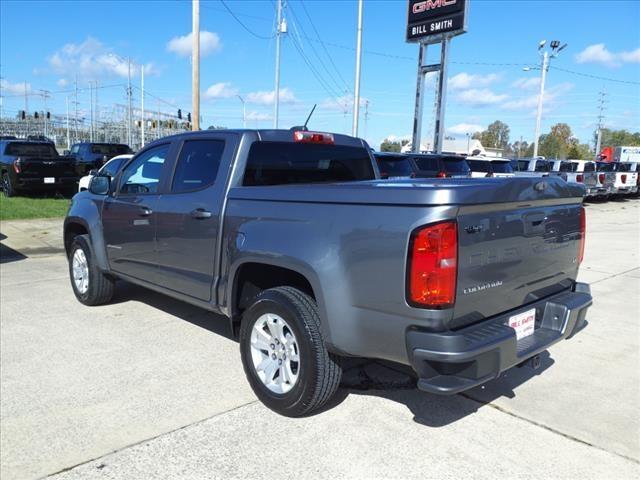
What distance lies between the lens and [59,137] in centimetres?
11075

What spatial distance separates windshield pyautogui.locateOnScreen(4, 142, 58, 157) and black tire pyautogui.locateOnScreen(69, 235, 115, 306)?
13.5 meters

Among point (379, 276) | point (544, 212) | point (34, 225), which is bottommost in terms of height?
point (34, 225)

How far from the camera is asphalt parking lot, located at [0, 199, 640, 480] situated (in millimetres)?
3014

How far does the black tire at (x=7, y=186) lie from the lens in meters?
16.6

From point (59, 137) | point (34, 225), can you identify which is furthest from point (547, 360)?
point (59, 137)

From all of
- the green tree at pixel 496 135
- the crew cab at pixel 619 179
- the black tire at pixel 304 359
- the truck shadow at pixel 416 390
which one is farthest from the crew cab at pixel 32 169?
the green tree at pixel 496 135

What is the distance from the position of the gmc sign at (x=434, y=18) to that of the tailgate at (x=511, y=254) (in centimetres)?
1758

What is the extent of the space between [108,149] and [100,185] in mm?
16574

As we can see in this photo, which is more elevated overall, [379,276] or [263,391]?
[379,276]

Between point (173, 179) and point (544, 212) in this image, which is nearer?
point (544, 212)

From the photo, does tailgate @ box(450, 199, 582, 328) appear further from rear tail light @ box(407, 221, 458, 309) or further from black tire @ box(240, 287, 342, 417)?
black tire @ box(240, 287, 342, 417)

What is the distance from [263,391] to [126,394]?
3.36 feet

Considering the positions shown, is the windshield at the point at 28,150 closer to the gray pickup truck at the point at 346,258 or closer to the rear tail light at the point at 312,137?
the gray pickup truck at the point at 346,258

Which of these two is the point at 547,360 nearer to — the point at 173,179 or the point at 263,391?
the point at 263,391
